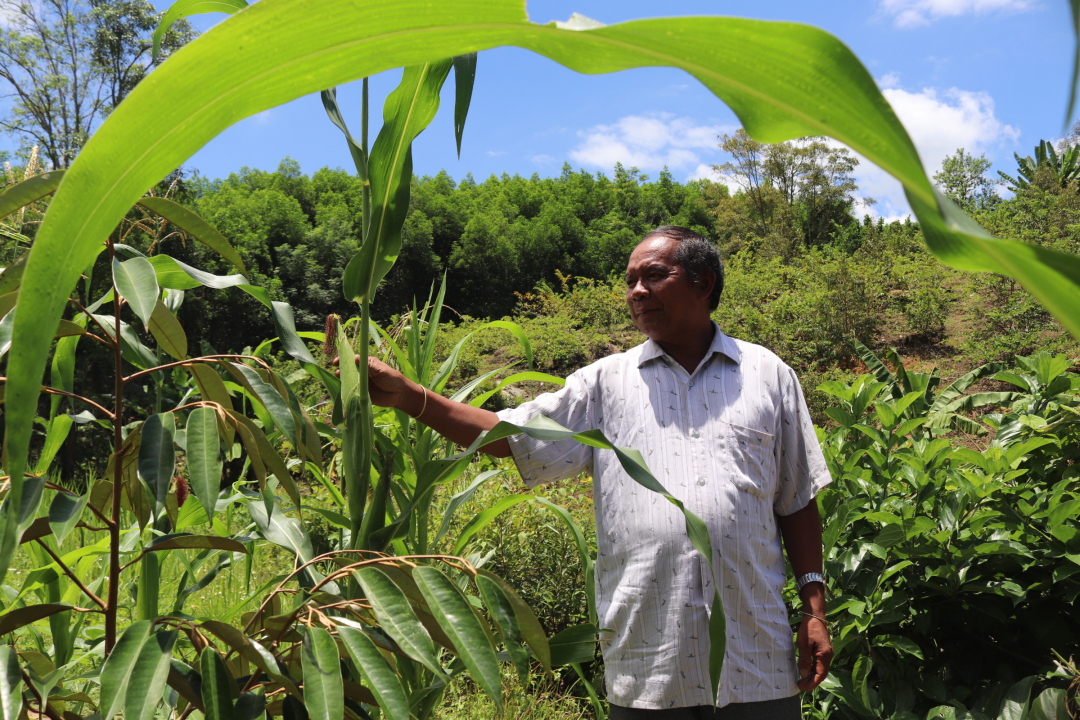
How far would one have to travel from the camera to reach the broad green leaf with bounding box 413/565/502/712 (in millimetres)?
550

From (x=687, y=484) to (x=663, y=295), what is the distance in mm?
421

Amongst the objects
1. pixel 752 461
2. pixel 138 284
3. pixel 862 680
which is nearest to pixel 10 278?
pixel 138 284

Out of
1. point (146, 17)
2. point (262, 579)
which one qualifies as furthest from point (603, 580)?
point (146, 17)

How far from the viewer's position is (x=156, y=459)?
0.59 meters

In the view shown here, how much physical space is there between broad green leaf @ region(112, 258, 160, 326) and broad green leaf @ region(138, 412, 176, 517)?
0.32ft

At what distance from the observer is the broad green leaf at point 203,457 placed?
0.60 metres

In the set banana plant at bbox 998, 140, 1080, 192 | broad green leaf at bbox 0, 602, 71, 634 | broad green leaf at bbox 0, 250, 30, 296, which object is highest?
banana plant at bbox 998, 140, 1080, 192

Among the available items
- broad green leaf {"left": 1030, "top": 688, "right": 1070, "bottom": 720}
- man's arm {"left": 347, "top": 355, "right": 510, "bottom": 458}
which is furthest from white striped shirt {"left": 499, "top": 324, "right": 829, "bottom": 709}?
broad green leaf {"left": 1030, "top": 688, "right": 1070, "bottom": 720}

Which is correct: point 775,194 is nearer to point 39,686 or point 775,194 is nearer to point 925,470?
point 925,470

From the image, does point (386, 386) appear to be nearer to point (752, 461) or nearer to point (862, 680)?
point (752, 461)

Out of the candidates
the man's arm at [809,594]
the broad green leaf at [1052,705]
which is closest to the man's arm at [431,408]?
the man's arm at [809,594]

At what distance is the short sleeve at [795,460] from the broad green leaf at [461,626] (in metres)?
1.03

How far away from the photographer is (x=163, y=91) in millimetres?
223

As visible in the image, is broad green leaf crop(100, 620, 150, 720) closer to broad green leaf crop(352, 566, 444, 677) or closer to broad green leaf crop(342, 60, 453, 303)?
broad green leaf crop(352, 566, 444, 677)
